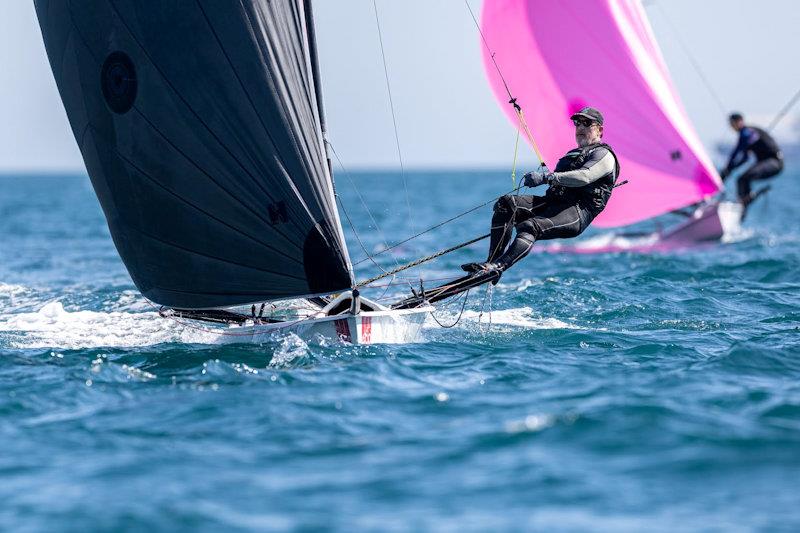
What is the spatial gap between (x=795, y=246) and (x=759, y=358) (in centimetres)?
1070

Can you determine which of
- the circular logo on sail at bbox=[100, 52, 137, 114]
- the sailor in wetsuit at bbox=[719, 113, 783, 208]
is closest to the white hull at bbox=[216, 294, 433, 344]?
the circular logo on sail at bbox=[100, 52, 137, 114]

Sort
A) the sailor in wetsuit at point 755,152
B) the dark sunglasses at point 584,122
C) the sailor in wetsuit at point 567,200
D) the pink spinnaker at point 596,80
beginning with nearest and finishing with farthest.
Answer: the sailor in wetsuit at point 567,200
the dark sunglasses at point 584,122
the pink spinnaker at point 596,80
the sailor in wetsuit at point 755,152

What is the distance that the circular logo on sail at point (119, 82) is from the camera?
847 cm

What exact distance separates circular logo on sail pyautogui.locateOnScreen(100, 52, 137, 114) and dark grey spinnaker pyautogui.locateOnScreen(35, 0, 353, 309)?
0.01m

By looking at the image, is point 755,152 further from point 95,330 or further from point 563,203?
point 95,330

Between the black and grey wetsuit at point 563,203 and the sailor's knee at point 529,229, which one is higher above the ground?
the black and grey wetsuit at point 563,203

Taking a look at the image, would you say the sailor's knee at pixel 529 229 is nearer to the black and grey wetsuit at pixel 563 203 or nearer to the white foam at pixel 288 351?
the black and grey wetsuit at pixel 563 203

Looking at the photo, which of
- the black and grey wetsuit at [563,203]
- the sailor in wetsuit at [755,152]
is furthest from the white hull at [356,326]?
the sailor in wetsuit at [755,152]

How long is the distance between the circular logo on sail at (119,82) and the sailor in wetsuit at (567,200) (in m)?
2.95

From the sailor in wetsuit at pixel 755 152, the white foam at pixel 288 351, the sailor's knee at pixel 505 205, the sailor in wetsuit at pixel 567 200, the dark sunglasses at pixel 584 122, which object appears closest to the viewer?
the white foam at pixel 288 351

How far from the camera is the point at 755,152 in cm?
1941

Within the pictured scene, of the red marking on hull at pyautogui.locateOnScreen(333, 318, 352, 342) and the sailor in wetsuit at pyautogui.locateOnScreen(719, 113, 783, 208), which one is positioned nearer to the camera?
the red marking on hull at pyautogui.locateOnScreen(333, 318, 352, 342)

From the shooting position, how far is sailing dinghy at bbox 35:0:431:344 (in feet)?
26.7

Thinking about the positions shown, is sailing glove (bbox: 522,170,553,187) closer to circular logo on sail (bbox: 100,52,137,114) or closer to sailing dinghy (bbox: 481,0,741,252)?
circular logo on sail (bbox: 100,52,137,114)
